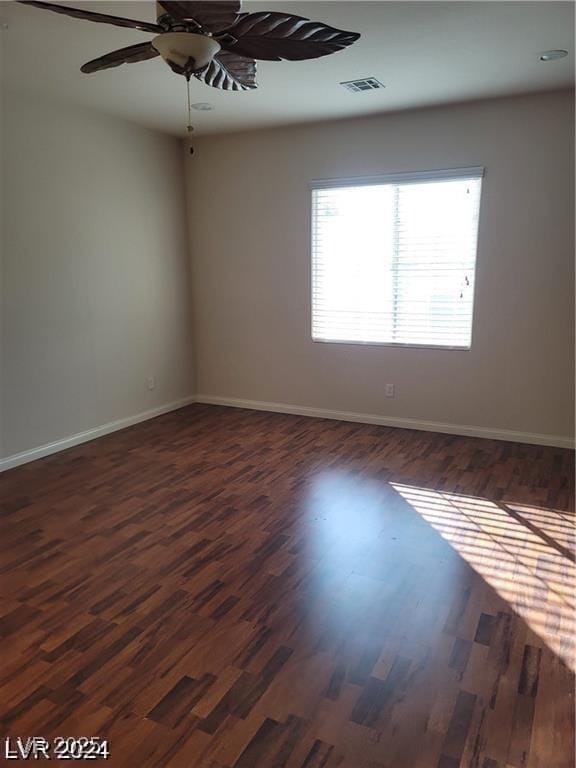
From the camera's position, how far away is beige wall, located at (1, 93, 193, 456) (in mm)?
3943

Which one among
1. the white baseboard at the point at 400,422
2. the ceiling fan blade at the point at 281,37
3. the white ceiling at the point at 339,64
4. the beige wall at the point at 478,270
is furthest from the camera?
the white baseboard at the point at 400,422

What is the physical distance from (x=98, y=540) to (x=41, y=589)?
47 cm

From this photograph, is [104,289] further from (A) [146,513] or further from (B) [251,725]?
(B) [251,725]

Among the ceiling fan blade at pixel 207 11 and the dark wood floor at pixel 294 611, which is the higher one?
the ceiling fan blade at pixel 207 11

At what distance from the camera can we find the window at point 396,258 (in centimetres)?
446

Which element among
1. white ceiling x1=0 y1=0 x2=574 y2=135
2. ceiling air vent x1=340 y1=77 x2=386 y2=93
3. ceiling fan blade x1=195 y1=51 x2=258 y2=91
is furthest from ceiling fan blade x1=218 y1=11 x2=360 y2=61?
ceiling air vent x1=340 y1=77 x2=386 y2=93

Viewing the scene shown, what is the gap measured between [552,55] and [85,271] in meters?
3.58

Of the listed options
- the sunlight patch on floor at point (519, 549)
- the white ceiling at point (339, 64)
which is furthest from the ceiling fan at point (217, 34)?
the sunlight patch on floor at point (519, 549)

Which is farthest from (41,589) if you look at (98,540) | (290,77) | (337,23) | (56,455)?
(290,77)

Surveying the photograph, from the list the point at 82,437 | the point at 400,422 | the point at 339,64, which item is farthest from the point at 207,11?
the point at 400,422

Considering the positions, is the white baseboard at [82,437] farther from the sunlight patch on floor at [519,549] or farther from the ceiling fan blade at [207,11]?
the ceiling fan blade at [207,11]

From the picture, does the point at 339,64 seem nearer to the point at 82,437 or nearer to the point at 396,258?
the point at 396,258

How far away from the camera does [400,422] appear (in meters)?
4.93

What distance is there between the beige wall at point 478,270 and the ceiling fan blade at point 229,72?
2.24m
